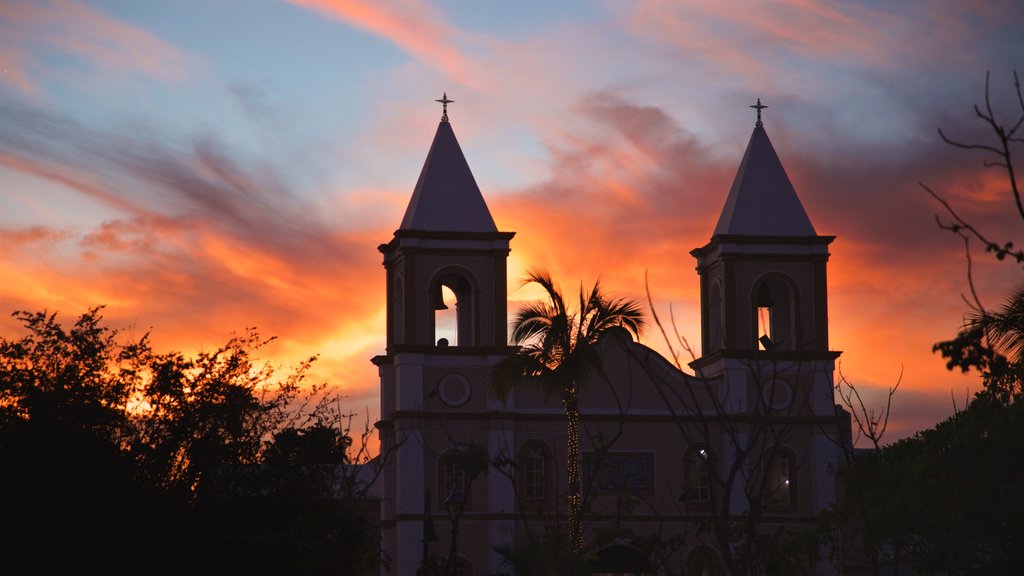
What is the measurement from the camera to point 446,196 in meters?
51.4

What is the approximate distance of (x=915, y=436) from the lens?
1683 inches

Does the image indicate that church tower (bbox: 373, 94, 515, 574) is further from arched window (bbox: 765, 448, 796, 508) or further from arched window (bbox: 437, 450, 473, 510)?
arched window (bbox: 765, 448, 796, 508)

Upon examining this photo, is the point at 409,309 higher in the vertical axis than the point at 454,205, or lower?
lower

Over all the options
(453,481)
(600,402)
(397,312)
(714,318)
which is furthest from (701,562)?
(397,312)

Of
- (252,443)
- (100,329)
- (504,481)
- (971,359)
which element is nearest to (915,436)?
(504,481)

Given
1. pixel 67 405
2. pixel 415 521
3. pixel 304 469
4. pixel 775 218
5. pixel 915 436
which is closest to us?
pixel 67 405

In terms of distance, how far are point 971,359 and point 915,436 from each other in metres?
28.0

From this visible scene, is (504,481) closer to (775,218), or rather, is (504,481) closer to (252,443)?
(775,218)

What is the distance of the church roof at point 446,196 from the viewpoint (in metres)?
51.0

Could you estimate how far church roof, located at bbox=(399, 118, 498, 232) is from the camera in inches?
2007

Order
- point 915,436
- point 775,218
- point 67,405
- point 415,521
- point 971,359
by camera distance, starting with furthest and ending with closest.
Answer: point 775,218 < point 415,521 < point 915,436 < point 67,405 < point 971,359

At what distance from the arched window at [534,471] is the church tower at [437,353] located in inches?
35.6

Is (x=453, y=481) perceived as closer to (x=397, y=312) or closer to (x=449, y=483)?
(x=449, y=483)

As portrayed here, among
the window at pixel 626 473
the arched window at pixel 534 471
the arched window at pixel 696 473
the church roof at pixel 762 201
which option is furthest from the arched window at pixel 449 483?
the church roof at pixel 762 201
